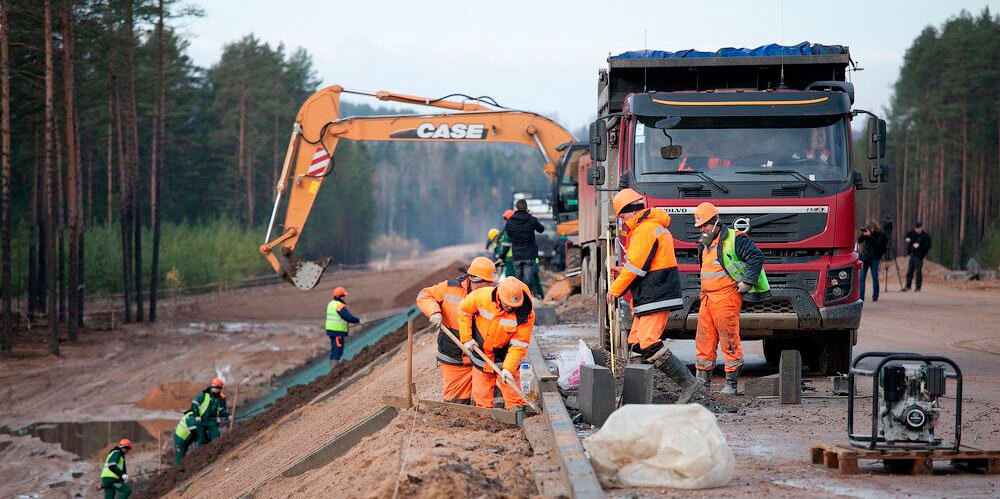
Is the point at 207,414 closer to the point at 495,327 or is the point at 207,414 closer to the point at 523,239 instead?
the point at 523,239

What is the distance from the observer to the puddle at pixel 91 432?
800 inches

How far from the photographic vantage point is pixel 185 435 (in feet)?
60.5

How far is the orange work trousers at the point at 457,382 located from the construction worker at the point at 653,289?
164 cm

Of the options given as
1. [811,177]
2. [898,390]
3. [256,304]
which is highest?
[811,177]

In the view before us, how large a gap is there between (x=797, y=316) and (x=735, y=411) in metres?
1.54

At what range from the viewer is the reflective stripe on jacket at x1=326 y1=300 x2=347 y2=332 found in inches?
838

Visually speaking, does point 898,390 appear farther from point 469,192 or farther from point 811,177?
point 469,192

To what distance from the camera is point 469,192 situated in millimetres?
173875

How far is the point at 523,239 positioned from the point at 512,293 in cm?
951

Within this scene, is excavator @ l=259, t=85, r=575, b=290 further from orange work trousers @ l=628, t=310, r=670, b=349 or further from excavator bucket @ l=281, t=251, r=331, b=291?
orange work trousers @ l=628, t=310, r=670, b=349

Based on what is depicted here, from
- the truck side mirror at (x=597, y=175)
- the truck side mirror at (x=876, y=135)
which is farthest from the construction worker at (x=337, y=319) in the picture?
the truck side mirror at (x=876, y=135)

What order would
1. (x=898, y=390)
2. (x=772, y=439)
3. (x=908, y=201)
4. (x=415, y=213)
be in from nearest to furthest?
(x=898, y=390) < (x=772, y=439) < (x=908, y=201) < (x=415, y=213)

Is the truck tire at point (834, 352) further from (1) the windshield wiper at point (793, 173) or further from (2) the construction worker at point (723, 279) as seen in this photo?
(2) the construction worker at point (723, 279)

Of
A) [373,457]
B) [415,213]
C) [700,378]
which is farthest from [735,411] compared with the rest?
[415,213]
